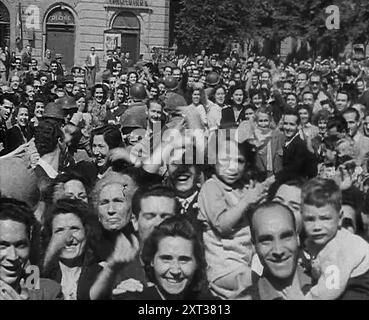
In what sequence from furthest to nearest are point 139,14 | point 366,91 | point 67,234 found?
point 366,91 → point 139,14 → point 67,234

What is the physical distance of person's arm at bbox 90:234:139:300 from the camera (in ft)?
10.3

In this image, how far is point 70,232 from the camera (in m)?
3.06

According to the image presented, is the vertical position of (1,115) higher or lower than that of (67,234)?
higher

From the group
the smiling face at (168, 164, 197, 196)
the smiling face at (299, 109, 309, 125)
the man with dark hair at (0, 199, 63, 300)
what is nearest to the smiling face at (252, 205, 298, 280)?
the smiling face at (168, 164, 197, 196)

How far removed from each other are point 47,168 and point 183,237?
640 mm

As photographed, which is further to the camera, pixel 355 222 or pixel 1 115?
pixel 1 115

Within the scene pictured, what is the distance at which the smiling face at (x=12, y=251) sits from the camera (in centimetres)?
301

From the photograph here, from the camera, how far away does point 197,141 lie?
332 centimetres

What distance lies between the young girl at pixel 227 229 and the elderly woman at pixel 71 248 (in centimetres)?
43

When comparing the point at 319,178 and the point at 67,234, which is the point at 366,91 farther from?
the point at 67,234

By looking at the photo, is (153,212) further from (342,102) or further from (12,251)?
(342,102)

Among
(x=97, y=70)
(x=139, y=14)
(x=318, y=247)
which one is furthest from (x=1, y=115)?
(x=318, y=247)

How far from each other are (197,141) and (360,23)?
995 millimetres

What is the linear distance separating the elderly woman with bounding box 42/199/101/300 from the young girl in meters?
0.43
